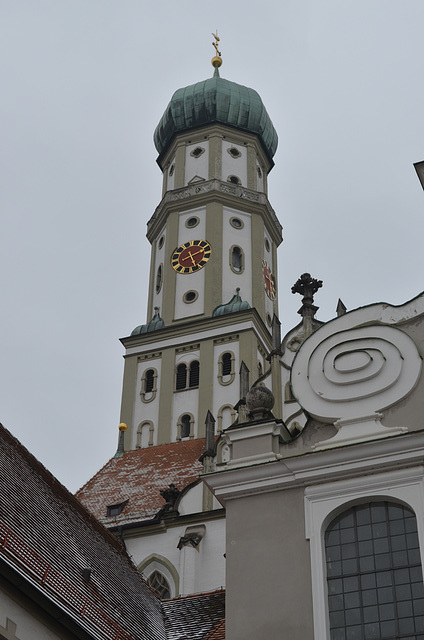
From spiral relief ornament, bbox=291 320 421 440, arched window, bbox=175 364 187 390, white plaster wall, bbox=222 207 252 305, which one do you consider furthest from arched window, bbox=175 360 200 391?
spiral relief ornament, bbox=291 320 421 440

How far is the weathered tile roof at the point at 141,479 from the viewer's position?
29516 millimetres

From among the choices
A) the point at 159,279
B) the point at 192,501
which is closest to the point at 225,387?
the point at 192,501

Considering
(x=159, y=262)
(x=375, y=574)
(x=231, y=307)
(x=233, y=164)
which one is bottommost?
(x=375, y=574)

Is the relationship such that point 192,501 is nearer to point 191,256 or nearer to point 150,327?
point 150,327

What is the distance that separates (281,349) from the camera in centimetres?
2781

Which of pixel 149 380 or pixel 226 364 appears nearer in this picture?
pixel 226 364

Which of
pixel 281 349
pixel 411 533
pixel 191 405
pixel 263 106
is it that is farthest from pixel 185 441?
pixel 411 533

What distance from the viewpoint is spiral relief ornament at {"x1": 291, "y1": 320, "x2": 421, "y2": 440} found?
12766 mm

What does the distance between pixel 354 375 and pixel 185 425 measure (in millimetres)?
22188

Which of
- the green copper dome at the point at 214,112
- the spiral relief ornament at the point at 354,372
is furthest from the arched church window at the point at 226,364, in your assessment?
the spiral relief ornament at the point at 354,372

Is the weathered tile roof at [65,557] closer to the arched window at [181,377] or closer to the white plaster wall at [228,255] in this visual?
the arched window at [181,377]

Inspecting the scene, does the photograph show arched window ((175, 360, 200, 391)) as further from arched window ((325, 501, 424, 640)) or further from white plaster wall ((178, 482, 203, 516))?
arched window ((325, 501, 424, 640))

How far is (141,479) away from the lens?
31.8 m

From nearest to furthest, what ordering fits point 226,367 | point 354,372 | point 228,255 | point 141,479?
1. point 354,372
2. point 141,479
3. point 226,367
4. point 228,255
